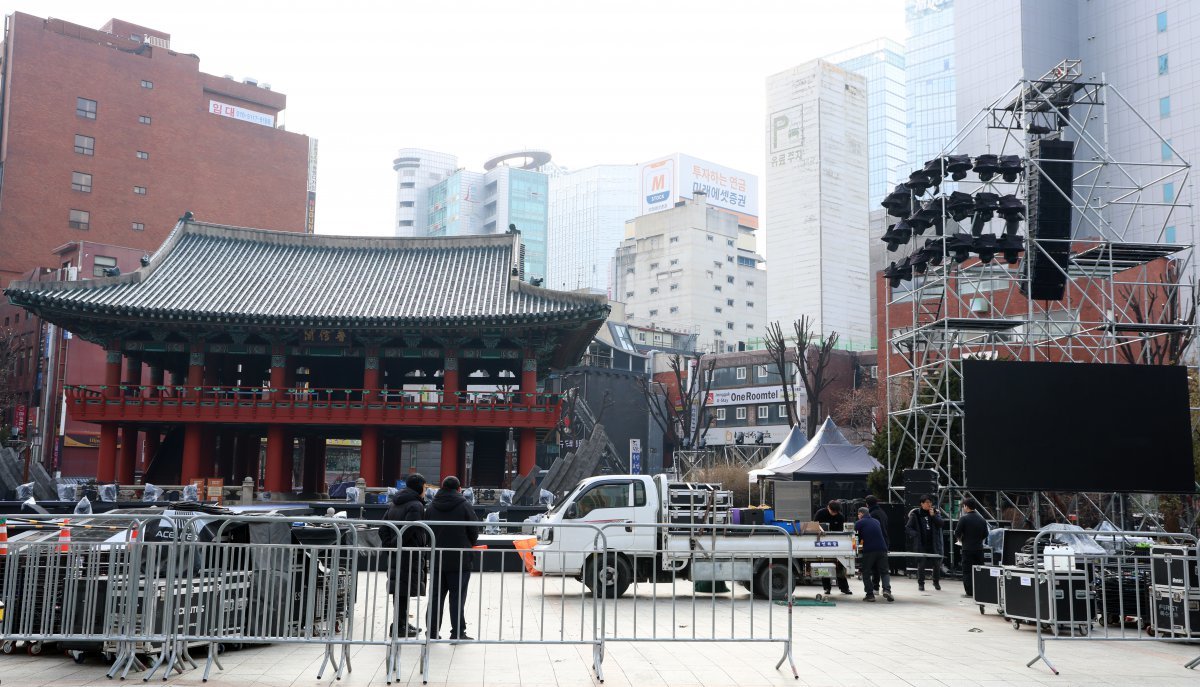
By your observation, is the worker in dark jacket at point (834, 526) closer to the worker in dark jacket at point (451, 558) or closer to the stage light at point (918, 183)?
the worker in dark jacket at point (451, 558)

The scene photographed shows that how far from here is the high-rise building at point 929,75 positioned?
112188 millimetres

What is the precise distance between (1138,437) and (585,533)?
10.5 meters

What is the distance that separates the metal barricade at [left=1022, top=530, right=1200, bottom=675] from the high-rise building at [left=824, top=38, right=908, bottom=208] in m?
112

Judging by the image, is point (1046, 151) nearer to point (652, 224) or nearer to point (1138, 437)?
point (1138, 437)

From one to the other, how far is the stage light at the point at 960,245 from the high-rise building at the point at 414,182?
118m

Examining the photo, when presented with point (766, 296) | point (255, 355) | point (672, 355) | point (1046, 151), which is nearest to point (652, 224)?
point (766, 296)

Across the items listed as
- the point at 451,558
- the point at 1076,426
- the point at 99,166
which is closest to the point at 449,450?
the point at 1076,426

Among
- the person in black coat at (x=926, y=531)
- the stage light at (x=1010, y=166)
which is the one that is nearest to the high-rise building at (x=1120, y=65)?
the stage light at (x=1010, y=166)

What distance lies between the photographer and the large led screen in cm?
1827

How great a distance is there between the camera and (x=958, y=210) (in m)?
22.4

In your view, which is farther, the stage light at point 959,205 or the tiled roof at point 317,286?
the tiled roof at point 317,286

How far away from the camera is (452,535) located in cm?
1013

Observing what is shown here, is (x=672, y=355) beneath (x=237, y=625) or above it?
above

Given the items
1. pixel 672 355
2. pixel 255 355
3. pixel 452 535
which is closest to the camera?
pixel 452 535
